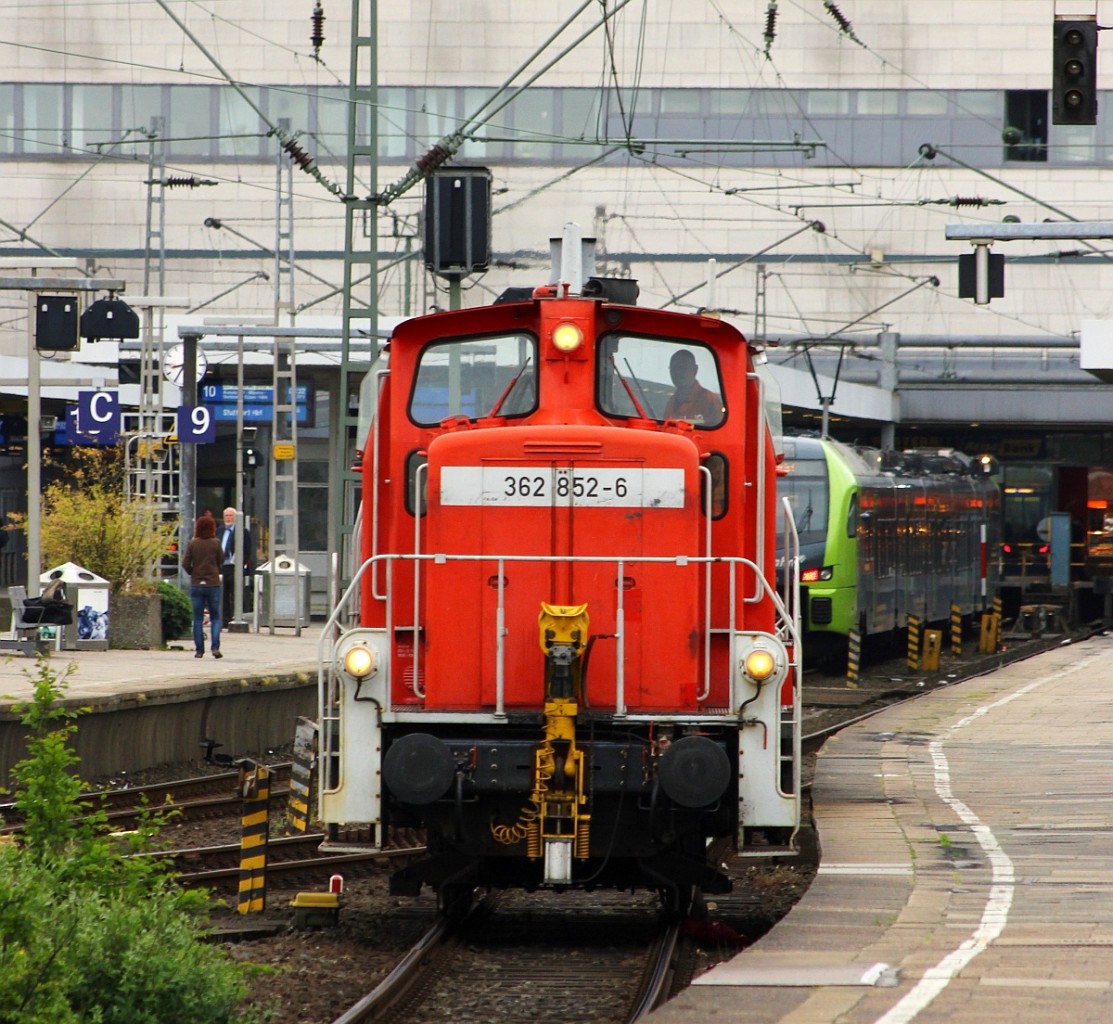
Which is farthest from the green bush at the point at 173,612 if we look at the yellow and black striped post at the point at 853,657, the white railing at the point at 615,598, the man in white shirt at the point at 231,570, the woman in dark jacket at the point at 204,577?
the white railing at the point at 615,598

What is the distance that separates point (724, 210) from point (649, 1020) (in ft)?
153

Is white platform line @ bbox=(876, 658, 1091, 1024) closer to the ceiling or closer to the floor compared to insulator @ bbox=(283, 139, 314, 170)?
closer to the floor

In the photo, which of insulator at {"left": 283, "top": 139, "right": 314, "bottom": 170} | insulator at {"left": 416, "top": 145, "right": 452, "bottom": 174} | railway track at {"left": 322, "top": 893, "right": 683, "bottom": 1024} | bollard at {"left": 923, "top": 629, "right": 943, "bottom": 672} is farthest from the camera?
bollard at {"left": 923, "top": 629, "right": 943, "bottom": 672}

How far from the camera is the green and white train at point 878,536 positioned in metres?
25.7

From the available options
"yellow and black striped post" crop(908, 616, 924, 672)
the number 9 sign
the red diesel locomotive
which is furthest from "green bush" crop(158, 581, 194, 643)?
the red diesel locomotive

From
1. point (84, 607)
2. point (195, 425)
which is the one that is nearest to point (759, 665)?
point (84, 607)

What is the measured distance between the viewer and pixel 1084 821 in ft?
39.4

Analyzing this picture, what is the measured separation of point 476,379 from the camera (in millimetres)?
9758

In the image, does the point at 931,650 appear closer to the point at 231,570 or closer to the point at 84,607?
the point at 84,607

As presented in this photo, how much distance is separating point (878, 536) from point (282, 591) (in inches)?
394

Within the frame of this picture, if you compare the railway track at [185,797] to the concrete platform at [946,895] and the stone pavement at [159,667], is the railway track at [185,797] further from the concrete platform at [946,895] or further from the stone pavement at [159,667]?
the concrete platform at [946,895]

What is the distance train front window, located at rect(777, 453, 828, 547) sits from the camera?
25609 millimetres

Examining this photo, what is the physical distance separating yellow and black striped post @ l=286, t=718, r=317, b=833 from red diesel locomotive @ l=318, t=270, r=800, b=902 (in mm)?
1858

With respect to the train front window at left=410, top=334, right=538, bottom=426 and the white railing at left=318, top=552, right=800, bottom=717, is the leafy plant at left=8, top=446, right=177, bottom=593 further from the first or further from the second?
the white railing at left=318, top=552, right=800, bottom=717
